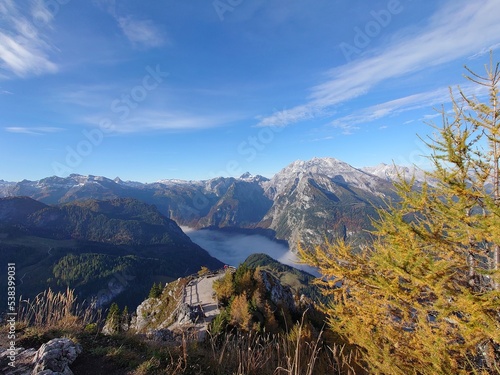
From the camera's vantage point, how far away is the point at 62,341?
6.64m

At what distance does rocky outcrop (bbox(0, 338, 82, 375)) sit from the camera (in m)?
5.90

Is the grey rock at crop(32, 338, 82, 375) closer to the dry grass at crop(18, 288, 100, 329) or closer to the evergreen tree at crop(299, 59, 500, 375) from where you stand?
the dry grass at crop(18, 288, 100, 329)

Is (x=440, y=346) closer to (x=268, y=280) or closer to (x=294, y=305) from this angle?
(x=268, y=280)

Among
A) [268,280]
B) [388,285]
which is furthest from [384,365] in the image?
[268,280]

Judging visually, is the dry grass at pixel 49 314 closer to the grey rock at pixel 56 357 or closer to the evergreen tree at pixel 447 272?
the grey rock at pixel 56 357

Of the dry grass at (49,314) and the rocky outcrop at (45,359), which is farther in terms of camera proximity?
the dry grass at (49,314)

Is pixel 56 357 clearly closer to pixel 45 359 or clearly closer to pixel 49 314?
pixel 45 359

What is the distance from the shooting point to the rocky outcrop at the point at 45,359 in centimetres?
590

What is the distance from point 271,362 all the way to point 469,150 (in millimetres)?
7940

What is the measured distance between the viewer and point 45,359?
600 centimetres

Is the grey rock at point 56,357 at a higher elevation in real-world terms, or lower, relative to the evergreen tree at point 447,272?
lower

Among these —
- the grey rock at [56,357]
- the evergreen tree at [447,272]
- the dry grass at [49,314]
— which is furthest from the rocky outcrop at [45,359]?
the evergreen tree at [447,272]

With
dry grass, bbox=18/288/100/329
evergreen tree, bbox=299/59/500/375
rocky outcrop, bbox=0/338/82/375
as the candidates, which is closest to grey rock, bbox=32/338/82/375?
rocky outcrop, bbox=0/338/82/375

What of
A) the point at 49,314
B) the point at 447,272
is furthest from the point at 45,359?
the point at 447,272
